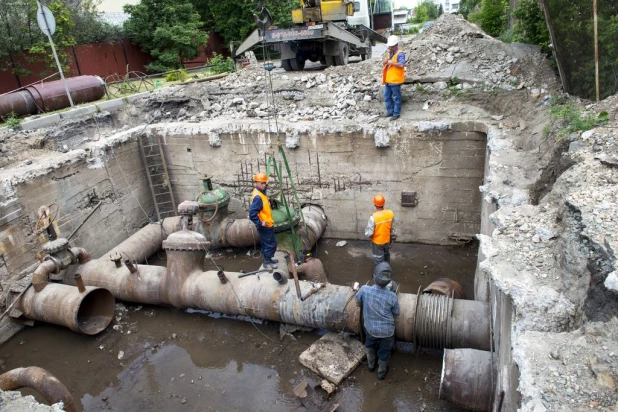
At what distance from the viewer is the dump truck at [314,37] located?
10.6 metres

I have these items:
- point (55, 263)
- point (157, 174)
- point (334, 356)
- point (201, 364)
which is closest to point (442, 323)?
point (334, 356)

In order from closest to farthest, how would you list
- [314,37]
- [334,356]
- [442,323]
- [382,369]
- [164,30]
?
[442,323]
[382,369]
[334,356]
[314,37]
[164,30]

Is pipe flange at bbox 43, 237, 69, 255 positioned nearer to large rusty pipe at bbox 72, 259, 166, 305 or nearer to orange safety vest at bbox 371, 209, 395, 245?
large rusty pipe at bbox 72, 259, 166, 305

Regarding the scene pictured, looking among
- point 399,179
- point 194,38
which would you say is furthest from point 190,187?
point 194,38

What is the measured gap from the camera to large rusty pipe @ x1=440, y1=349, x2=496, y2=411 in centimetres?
382

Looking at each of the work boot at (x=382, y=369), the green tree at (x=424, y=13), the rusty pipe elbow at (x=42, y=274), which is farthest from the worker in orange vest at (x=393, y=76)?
the green tree at (x=424, y=13)

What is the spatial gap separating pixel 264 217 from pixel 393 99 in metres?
3.45

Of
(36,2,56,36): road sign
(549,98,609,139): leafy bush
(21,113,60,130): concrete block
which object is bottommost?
(549,98,609,139): leafy bush

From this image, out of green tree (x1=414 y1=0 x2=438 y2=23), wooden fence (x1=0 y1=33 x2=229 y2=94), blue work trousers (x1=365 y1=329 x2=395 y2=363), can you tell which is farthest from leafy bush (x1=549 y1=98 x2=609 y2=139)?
green tree (x1=414 y1=0 x2=438 y2=23)

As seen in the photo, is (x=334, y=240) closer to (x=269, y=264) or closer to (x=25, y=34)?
(x=269, y=264)

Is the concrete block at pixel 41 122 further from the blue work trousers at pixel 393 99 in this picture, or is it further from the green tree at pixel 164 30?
the green tree at pixel 164 30

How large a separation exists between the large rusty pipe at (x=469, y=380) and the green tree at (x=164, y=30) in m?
17.6

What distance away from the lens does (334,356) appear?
16.7 ft

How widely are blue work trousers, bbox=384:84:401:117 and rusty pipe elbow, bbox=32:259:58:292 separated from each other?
20.2 feet
